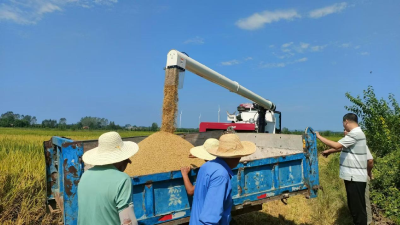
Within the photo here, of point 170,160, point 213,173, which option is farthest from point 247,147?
point 170,160

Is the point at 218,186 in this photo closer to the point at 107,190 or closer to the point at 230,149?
the point at 230,149

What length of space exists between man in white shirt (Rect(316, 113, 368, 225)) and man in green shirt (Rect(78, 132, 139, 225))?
116 inches

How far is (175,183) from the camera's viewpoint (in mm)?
2910

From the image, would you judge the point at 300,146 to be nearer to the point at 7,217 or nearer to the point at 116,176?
the point at 116,176

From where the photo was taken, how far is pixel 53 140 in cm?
370

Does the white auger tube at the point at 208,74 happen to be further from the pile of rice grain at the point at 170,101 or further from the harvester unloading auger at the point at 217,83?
the pile of rice grain at the point at 170,101

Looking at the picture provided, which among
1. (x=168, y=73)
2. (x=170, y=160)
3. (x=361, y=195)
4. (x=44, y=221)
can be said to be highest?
(x=168, y=73)

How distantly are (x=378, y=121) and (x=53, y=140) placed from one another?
729 cm

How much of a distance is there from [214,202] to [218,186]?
118 millimetres

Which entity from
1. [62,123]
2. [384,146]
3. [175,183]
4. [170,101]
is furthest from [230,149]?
[62,123]

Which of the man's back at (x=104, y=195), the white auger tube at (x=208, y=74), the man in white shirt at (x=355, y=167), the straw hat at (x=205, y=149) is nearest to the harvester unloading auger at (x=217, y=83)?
the white auger tube at (x=208, y=74)

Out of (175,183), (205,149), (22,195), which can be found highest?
(205,149)

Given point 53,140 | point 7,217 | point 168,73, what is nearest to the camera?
point 53,140

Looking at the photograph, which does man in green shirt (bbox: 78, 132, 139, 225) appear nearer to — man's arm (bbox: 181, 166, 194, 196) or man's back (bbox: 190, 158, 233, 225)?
man's back (bbox: 190, 158, 233, 225)
